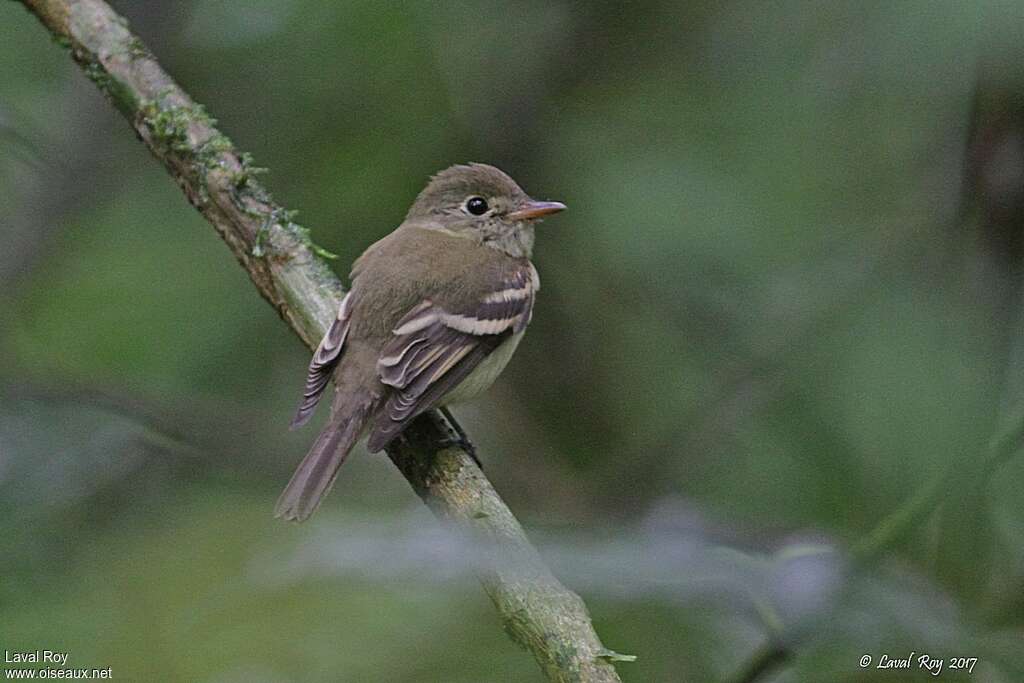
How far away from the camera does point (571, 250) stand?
19.1ft

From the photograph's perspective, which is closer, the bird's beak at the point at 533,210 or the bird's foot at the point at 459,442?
the bird's foot at the point at 459,442

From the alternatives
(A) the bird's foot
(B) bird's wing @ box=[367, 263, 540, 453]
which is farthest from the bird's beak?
(A) the bird's foot

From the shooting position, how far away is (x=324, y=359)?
396cm

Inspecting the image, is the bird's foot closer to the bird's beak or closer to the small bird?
the small bird

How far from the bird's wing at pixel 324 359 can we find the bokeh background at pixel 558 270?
38 centimetres

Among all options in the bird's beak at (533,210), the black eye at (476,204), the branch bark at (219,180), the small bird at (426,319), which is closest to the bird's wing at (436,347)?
the small bird at (426,319)

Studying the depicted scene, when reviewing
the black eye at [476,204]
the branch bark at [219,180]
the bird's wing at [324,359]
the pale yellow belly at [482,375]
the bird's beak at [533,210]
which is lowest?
the pale yellow belly at [482,375]

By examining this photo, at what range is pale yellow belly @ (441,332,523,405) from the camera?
4.29 meters

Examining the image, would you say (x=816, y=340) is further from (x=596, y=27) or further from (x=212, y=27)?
(x=212, y=27)

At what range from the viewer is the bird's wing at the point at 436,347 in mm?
3809

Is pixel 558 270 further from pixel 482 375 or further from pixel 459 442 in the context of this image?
pixel 459 442

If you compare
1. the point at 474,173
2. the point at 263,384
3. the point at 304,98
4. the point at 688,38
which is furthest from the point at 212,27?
the point at 688,38

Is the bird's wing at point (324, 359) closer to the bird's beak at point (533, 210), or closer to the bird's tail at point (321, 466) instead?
the bird's tail at point (321, 466)

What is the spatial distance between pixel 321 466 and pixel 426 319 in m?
0.79
